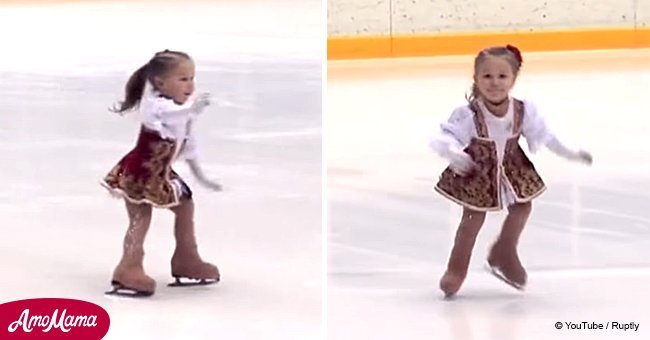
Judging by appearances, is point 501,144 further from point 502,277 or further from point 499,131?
point 502,277

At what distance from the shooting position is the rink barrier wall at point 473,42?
1.20 metres

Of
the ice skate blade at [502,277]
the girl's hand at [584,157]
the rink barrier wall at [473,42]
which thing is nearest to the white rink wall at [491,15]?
the rink barrier wall at [473,42]

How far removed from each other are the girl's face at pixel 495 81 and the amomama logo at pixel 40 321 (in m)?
0.44

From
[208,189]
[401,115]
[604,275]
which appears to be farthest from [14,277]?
[604,275]

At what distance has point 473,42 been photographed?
3.95ft

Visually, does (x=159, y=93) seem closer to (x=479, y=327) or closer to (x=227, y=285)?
(x=227, y=285)

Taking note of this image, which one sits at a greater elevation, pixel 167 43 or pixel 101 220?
pixel 167 43

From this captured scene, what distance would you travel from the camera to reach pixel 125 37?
46.5 inches

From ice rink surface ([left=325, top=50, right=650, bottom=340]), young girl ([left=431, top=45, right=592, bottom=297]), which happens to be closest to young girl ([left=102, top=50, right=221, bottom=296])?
ice rink surface ([left=325, top=50, right=650, bottom=340])

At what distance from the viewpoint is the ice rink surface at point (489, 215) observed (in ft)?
3.92

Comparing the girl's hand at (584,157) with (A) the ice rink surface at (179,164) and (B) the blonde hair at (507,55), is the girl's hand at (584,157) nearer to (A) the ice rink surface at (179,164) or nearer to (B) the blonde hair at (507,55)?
(B) the blonde hair at (507,55)

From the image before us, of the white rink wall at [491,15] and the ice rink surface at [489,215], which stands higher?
the white rink wall at [491,15]

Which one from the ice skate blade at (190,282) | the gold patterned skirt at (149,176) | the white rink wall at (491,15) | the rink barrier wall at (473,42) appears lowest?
the ice skate blade at (190,282)

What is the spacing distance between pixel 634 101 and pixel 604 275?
171mm
